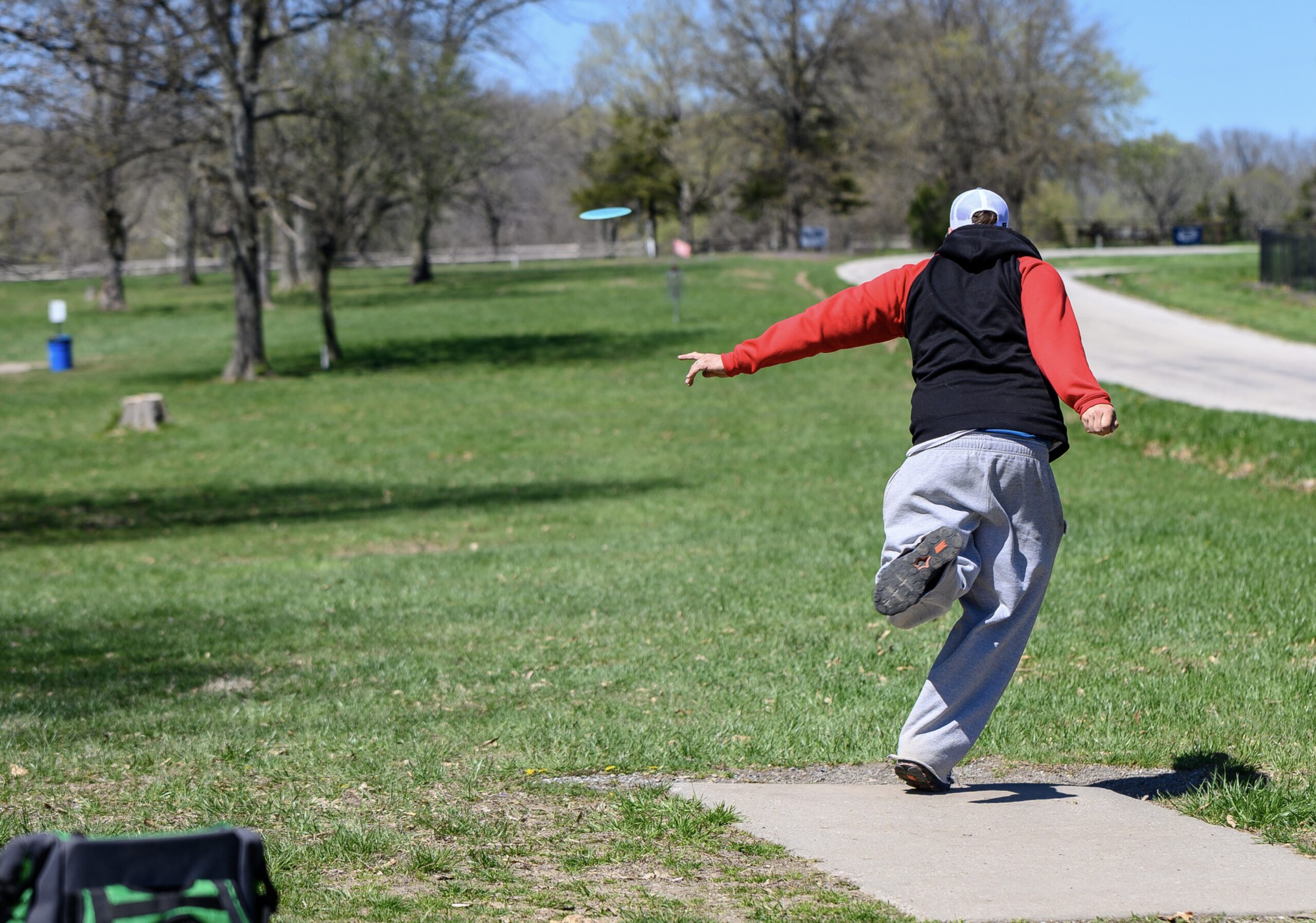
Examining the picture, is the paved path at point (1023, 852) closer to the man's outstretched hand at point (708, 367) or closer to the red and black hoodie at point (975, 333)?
the red and black hoodie at point (975, 333)

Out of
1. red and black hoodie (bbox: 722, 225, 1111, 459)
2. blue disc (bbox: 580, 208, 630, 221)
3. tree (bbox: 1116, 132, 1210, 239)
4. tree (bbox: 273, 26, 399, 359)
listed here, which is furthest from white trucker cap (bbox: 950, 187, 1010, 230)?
tree (bbox: 1116, 132, 1210, 239)

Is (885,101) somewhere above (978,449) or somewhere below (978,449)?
above

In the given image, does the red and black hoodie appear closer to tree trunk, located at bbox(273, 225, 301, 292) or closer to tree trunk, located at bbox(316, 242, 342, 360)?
tree trunk, located at bbox(316, 242, 342, 360)

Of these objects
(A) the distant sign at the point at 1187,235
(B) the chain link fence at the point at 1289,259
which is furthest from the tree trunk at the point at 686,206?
(B) the chain link fence at the point at 1289,259

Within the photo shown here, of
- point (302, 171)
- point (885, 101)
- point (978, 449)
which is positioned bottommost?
point (978, 449)

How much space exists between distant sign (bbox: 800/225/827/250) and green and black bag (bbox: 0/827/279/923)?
6517cm

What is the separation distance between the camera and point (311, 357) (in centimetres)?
3178

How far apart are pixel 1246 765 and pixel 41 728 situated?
17.1 ft

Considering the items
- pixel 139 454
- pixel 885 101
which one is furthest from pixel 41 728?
pixel 885 101

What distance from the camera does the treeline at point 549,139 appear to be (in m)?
18.5

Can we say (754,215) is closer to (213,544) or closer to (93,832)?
(213,544)

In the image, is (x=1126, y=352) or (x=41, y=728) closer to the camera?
(x=41, y=728)

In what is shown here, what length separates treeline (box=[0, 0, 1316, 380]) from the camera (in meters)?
18.5

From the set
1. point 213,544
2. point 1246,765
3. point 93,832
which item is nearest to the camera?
point 93,832
